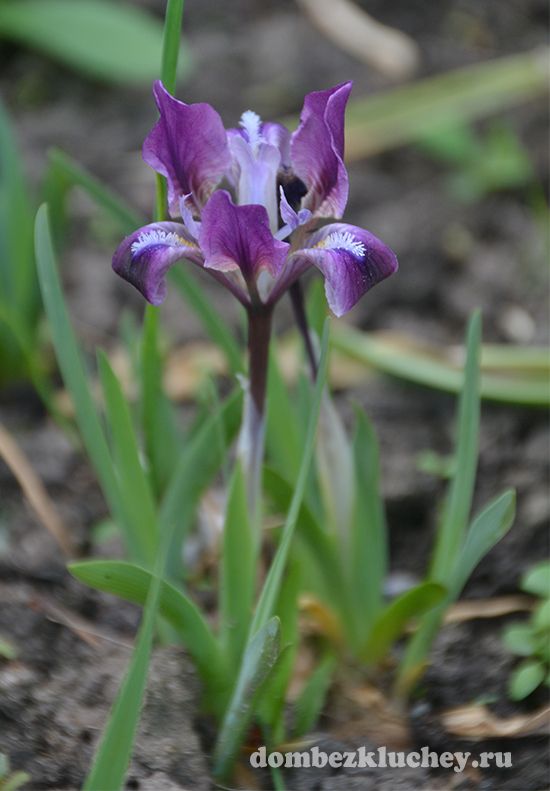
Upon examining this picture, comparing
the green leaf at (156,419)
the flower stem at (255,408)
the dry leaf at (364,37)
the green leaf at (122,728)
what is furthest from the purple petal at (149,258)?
the dry leaf at (364,37)

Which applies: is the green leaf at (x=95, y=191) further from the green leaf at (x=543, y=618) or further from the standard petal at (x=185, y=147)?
the green leaf at (x=543, y=618)

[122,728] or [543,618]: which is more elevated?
[543,618]

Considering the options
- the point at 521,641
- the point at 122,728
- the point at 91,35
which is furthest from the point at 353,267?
the point at 91,35

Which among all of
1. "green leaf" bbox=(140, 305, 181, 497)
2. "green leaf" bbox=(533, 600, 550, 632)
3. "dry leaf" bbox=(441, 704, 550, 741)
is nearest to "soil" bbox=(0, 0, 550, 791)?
"dry leaf" bbox=(441, 704, 550, 741)

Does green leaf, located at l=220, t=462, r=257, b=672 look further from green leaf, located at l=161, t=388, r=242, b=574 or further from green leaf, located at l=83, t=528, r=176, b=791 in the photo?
green leaf, located at l=83, t=528, r=176, b=791

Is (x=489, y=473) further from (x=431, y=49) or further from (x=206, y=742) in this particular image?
(x=431, y=49)

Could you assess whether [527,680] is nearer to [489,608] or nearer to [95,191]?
[489,608]

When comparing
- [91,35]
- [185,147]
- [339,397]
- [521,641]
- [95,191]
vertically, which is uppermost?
[91,35]
